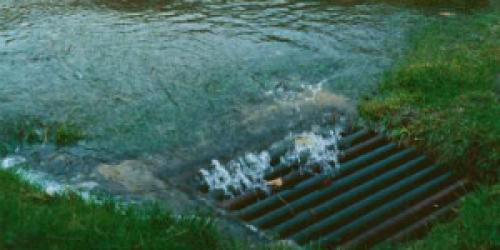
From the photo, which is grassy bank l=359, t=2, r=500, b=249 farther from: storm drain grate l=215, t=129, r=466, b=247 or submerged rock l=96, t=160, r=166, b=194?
submerged rock l=96, t=160, r=166, b=194

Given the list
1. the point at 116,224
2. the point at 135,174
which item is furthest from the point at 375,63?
the point at 116,224

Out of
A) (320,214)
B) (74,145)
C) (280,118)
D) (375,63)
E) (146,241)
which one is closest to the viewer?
(146,241)

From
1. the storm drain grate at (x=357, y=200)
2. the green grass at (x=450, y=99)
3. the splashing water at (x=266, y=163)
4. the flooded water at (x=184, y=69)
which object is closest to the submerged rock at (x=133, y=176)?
the flooded water at (x=184, y=69)

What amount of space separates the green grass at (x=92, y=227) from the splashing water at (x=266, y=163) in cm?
84

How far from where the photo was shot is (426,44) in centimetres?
698

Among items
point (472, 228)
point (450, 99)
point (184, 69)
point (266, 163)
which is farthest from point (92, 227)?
point (450, 99)

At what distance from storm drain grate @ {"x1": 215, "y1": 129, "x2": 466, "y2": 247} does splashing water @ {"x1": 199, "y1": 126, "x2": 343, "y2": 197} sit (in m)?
0.06

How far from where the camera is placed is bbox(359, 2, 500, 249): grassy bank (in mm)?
4211

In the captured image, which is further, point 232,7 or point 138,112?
point 232,7

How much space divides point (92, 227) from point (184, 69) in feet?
9.66

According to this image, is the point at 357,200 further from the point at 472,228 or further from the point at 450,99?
the point at 450,99

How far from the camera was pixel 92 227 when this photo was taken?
3.91 meters

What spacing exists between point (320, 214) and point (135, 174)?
1.28m

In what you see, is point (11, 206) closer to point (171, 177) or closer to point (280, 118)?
point (171, 177)
